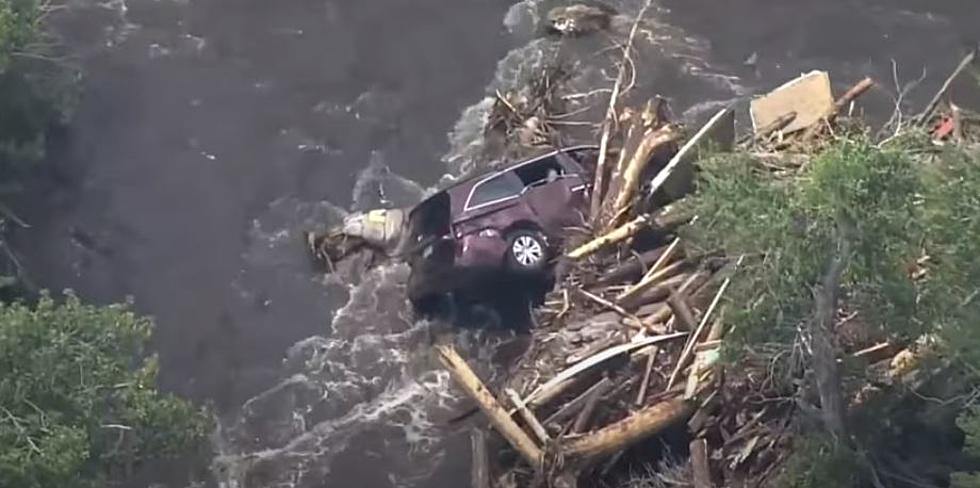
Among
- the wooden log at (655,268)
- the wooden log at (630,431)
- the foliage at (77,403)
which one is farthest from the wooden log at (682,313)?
the foliage at (77,403)

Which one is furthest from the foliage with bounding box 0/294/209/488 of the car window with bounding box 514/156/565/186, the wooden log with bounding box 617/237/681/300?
the car window with bounding box 514/156/565/186

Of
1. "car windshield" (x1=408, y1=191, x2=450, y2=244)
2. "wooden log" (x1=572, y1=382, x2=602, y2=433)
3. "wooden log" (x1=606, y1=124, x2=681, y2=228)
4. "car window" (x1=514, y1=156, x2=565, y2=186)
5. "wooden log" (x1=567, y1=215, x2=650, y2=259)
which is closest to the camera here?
"wooden log" (x1=572, y1=382, x2=602, y2=433)

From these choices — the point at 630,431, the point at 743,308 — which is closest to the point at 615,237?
the point at 630,431

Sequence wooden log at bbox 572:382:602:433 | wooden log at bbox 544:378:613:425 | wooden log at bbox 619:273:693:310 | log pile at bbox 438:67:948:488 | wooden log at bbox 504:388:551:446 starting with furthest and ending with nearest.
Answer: wooden log at bbox 619:273:693:310 → wooden log at bbox 544:378:613:425 → wooden log at bbox 572:382:602:433 → wooden log at bbox 504:388:551:446 → log pile at bbox 438:67:948:488

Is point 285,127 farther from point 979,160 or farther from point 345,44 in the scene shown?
point 979,160

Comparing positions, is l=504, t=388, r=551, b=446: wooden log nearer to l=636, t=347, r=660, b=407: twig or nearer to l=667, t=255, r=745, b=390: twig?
l=636, t=347, r=660, b=407: twig

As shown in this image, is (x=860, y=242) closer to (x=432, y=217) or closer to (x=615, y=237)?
(x=615, y=237)
